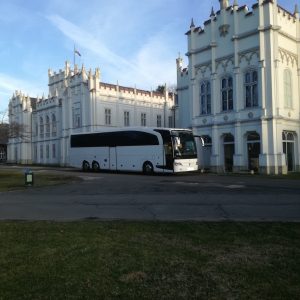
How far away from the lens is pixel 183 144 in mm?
30578

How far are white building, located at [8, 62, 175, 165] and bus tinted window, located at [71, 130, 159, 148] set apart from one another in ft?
37.4

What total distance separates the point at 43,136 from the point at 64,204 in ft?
177

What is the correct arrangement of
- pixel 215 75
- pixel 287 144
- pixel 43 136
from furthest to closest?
pixel 43 136, pixel 215 75, pixel 287 144

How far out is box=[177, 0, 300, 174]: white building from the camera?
105 feet

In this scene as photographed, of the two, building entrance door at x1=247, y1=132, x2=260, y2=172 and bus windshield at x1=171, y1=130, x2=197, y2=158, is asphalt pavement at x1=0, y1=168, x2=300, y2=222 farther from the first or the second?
building entrance door at x1=247, y1=132, x2=260, y2=172

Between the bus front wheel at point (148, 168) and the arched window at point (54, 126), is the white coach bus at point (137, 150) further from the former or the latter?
the arched window at point (54, 126)

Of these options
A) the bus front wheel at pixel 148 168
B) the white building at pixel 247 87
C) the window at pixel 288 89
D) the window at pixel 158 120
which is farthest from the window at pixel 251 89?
the window at pixel 158 120

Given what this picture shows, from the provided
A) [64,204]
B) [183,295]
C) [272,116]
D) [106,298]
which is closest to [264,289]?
[183,295]

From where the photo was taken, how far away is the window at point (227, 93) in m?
35.3

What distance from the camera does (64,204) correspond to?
1437 centimetres

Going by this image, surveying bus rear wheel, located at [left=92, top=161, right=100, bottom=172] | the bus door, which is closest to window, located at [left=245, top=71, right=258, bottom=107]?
the bus door

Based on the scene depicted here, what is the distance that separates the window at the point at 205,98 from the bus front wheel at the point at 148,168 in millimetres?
8260

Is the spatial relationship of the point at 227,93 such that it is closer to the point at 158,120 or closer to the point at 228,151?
the point at 228,151

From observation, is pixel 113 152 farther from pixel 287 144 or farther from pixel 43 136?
pixel 43 136
